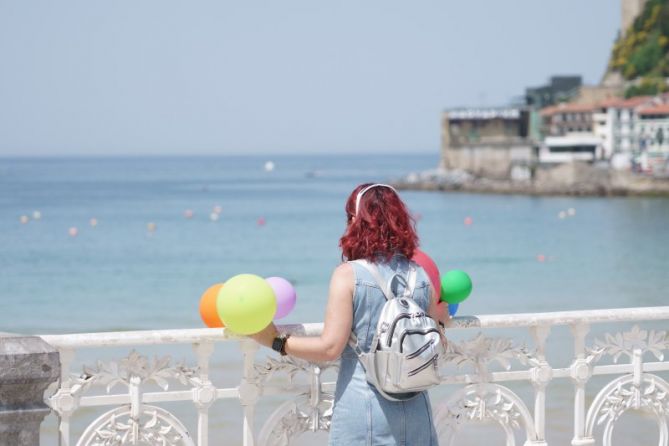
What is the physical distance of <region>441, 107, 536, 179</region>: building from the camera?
134m

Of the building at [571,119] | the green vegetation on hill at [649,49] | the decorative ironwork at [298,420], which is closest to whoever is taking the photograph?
the decorative ironwork at [298,420]

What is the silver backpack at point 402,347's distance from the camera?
4113 mm

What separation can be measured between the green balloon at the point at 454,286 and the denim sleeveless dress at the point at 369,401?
0.62 m

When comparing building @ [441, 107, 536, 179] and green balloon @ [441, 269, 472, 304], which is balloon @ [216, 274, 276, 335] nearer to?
green balloon @ [441, 269, 472, 304]

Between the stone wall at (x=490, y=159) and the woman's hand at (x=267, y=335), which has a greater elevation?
the woman's hand at (x=267, y=335)

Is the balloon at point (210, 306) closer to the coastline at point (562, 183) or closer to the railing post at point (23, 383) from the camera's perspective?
the railing post at point (23, 383)

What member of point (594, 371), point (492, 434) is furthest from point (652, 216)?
point (594, 371)

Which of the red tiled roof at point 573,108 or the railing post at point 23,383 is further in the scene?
the red tiled roof at point 573,108

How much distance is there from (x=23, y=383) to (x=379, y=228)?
1.47 meters

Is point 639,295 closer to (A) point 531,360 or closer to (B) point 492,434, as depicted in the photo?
(B) point 492,434

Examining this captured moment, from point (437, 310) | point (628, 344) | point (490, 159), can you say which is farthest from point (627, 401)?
point (490, 159)

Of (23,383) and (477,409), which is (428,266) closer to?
(477,409)

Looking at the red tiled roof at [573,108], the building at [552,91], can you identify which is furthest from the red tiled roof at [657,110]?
the building at [552,91]

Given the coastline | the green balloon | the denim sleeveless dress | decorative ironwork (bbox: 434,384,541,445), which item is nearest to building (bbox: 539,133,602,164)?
the coastline
